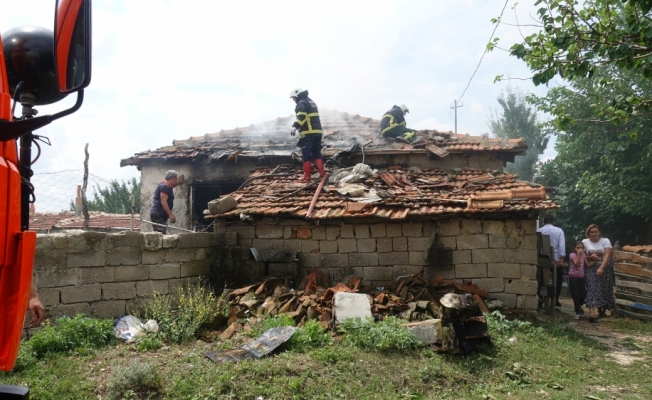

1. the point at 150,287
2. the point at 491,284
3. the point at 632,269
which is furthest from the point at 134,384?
the point at 632,269

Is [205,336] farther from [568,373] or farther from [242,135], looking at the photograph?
[242,135]

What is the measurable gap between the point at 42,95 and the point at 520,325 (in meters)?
7.20

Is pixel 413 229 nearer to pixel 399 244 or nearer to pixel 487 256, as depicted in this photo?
pixel 399 244

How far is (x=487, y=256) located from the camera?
8.24 metres

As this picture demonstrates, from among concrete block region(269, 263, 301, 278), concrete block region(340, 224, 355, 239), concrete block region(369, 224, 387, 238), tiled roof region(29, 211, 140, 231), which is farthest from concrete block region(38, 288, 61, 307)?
tiled roof region(29, 211, 140, 231)

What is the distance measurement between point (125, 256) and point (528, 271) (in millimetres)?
6752

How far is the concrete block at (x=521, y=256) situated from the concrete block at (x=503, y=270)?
0.31 ft

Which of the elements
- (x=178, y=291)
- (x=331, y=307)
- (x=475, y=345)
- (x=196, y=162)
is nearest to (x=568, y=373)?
(x=475, y=345)

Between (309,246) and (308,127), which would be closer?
(309,246)

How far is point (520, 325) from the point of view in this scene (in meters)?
7.37

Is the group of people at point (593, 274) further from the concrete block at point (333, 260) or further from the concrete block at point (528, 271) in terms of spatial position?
the concrete block at point (333, 260)

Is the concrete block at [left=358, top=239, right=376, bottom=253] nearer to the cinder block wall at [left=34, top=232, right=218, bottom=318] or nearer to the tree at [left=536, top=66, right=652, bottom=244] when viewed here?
the cinder block wall at [left=34, top=232, right=218, bottom=318]

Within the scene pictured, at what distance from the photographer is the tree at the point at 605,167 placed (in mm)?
13708

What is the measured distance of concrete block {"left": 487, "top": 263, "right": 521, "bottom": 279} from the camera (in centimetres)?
814
